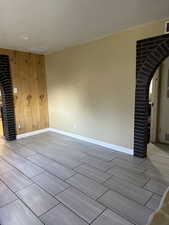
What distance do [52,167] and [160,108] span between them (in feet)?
9.58

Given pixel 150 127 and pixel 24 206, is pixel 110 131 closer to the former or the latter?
pixel 150 127

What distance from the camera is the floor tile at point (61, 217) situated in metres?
1.62

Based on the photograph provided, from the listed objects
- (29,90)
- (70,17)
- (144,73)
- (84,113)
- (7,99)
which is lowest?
(84,113)

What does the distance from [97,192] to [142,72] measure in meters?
2.16

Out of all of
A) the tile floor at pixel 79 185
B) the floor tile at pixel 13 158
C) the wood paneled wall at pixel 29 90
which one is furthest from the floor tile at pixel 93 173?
the wood paneled wall at pixel 29 90

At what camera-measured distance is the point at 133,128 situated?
122 inches

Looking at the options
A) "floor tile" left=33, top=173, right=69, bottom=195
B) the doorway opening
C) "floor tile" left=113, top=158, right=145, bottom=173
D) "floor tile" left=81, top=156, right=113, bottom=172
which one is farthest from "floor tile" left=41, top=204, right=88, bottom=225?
the doorway opening

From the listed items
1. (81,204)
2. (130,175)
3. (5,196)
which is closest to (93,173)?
(130,175)

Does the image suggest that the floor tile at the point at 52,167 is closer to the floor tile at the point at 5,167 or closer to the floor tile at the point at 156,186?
the floor tile at the point at 5,167

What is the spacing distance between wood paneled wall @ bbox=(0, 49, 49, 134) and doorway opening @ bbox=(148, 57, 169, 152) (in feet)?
10.7

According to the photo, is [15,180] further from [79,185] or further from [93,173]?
[93,173]

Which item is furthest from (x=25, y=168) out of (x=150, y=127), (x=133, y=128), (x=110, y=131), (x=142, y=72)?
(x=150, y=127)

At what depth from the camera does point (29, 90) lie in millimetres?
4641

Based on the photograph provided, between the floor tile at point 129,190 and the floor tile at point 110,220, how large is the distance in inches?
14.5
